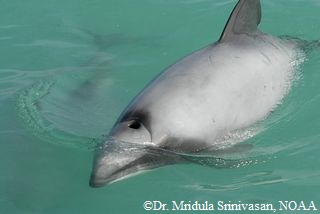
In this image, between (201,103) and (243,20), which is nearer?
(201,103)

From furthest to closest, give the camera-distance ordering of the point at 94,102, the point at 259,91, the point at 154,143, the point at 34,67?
the point at 34,67
the point at 94,102
the point at 259,91
the point at 154,143

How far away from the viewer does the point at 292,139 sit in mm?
6688

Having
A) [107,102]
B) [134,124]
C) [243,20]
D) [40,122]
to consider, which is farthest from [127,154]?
[243,20]

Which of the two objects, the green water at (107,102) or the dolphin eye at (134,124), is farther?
the green water at (107,102)

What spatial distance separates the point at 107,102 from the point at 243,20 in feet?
7.11

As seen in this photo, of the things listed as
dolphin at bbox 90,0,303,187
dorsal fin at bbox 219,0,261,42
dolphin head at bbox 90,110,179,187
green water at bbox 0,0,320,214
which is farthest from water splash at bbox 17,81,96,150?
dorsal fin at bbox 219,0,261,42

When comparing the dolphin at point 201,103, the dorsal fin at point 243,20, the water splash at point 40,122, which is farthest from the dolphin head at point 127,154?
the dorsal fin at point 243,20

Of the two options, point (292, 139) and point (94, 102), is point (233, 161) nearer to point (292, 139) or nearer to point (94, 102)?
point (292, 139)

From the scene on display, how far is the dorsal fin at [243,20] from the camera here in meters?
7.02

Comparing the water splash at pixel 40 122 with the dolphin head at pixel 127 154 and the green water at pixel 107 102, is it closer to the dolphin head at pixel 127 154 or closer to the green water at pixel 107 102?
the green water at pixel 107 102

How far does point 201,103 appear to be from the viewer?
5988mm

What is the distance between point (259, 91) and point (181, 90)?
3.57 ft

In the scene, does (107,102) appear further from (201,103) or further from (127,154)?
(127,154)

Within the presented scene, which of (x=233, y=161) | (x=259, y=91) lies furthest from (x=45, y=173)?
(x=259, y=91)
